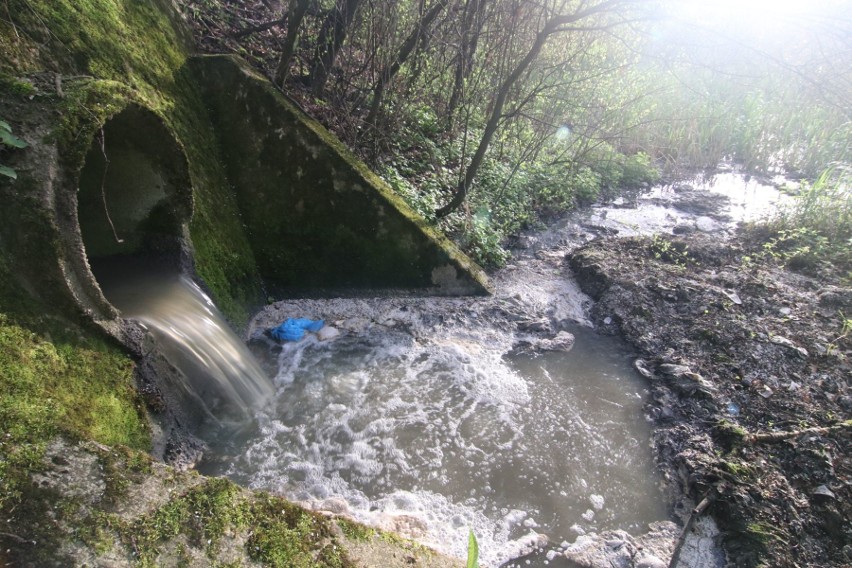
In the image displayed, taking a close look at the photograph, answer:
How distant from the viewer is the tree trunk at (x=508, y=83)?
14.1ft

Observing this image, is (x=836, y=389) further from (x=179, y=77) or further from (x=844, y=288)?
(x=179, y=77)

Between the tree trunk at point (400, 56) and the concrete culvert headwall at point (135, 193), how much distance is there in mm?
2448


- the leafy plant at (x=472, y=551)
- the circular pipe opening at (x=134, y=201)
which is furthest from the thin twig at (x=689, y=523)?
the circular pipe opening at (x=134, y=201)

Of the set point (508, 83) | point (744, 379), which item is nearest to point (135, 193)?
point (508, 83)

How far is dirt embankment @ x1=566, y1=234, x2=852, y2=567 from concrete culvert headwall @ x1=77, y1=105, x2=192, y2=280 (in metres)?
4.19

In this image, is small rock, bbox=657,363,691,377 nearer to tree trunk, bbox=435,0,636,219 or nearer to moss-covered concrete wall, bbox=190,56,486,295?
moss-covered concrete wall, bbox=190,56,486,295

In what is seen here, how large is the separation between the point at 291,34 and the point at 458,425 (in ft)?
12.9

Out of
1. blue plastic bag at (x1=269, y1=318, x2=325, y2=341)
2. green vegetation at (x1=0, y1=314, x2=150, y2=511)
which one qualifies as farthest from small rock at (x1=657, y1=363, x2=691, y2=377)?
green vegetation at (x1=0, y1=314, x2=150, y2=511)

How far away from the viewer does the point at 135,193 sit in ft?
12.5

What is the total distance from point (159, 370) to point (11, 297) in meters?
0.95

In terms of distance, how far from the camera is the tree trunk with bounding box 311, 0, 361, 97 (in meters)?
5.21

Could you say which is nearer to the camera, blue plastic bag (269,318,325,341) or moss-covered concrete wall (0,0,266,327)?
moss-covered concrete wall (0,0,266,327)

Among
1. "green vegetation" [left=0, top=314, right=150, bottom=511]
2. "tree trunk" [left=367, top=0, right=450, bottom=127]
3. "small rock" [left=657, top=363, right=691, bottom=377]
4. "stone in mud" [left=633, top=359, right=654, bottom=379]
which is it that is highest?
"tree trunk" [left=367, top=0, right=450, bottom=127]

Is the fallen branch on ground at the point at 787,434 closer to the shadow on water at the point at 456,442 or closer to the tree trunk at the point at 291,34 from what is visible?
the shadow on water at the point at 456,442
